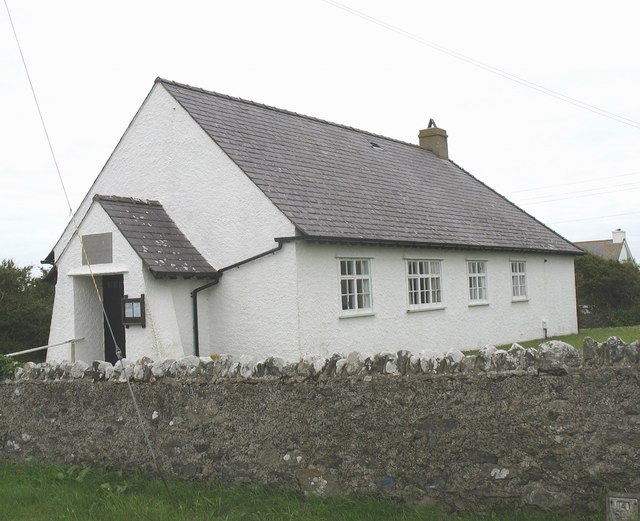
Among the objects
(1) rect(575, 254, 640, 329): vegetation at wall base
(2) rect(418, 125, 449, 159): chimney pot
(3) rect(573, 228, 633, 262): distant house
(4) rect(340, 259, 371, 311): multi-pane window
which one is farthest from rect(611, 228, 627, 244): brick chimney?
(4) rect(340, 259, 371, 311): multi-pane window

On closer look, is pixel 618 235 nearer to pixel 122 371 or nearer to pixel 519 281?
pixel 519 281

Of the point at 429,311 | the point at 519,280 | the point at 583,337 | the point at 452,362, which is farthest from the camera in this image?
the point at 519,280

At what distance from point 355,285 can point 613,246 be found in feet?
186

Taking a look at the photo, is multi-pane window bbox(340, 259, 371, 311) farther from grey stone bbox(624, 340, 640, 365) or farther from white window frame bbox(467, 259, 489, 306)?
grey stone bbox(624, 340, 640, 365)

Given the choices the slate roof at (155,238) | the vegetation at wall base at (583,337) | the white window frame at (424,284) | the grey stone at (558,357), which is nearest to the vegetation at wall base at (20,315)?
the slate roof at (155,238)

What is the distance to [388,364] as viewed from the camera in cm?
677

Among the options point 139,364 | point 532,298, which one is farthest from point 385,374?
point 532,298

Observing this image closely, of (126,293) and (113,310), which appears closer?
(126,293)

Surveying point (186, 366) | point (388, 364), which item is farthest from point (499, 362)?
point (186, 366)

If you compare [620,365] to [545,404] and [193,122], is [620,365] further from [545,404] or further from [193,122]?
[193,122]

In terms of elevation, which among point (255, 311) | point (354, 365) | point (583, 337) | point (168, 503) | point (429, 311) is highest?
point (255, 311)

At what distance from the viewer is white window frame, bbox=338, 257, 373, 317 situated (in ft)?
53.5

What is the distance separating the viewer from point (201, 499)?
700cm

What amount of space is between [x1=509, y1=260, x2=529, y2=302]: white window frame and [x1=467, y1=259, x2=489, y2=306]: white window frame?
1.75 metres
